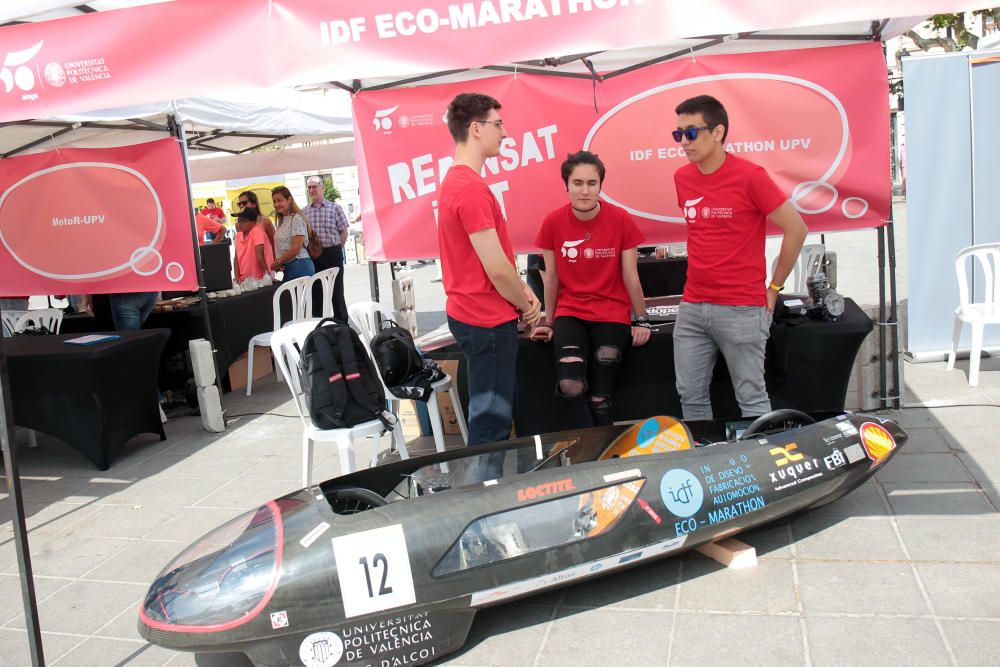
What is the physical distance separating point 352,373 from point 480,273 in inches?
33.0

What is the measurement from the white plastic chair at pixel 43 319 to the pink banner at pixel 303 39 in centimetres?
413

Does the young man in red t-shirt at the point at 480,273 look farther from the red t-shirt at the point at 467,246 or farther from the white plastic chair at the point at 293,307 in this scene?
the white plastic chair at the point at 293,307

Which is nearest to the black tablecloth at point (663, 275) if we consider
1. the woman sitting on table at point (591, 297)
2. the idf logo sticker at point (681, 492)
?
the woman sitting on table at point (591, 297)

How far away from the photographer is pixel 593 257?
4223mm

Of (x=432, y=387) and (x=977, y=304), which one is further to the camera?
(x=977, y=304)

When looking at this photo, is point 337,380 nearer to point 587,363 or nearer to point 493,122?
point 587,363

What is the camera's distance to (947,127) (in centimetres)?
620

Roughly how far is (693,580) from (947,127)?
→ 4.58 metres

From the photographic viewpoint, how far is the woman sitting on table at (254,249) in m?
8.38

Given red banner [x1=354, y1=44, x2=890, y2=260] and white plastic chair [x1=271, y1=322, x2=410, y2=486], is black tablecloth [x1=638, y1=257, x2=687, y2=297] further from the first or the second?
white plastic chair [x1=271, y1=322, x2=410, y2=486]

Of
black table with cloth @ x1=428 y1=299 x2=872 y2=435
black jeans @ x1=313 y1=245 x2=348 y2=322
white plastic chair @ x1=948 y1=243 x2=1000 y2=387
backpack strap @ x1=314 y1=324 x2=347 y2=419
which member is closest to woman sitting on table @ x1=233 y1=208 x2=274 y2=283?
black jeans @ x1=313 y1=245 x2=348 y2=322

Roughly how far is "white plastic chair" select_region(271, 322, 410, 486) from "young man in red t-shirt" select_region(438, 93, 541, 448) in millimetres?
606

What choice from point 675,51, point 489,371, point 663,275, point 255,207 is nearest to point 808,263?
point 663,275

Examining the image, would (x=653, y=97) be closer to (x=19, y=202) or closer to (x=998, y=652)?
(x=998, y=652)
